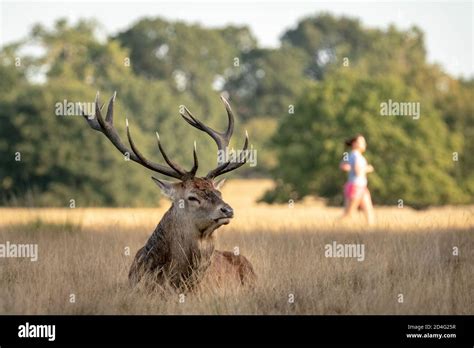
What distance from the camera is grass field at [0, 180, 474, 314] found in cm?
734

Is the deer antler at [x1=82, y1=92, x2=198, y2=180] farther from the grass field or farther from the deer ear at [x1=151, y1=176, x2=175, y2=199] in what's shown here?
the grass field

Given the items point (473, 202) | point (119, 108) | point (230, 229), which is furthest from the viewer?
point (119, 108)

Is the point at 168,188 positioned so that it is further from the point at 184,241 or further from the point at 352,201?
the point at 352,201

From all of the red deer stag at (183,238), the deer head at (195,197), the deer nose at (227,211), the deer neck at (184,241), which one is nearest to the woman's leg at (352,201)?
the deer head at (195,197)

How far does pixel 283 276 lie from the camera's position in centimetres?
837

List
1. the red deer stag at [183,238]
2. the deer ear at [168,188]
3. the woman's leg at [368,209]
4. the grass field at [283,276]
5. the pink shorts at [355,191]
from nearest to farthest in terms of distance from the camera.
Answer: the grass field at [283,276] → the red deer stag at [183,238] → the deer ear at [168,188] → the woman's leg at [368,209] → the pink shorts at [355,191]

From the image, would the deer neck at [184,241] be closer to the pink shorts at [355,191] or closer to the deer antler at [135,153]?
the deer antler at [135,153]

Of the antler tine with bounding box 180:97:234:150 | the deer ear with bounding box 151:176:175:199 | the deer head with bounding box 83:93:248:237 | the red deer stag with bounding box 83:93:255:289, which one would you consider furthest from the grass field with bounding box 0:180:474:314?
the antler tine with bounding box 180:97:234:150

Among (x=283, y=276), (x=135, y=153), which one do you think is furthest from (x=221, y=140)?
(x=283, y=276)

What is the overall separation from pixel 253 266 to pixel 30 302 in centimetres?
259

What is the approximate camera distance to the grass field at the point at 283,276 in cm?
734

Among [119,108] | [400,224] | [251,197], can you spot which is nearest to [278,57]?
[251,197]
